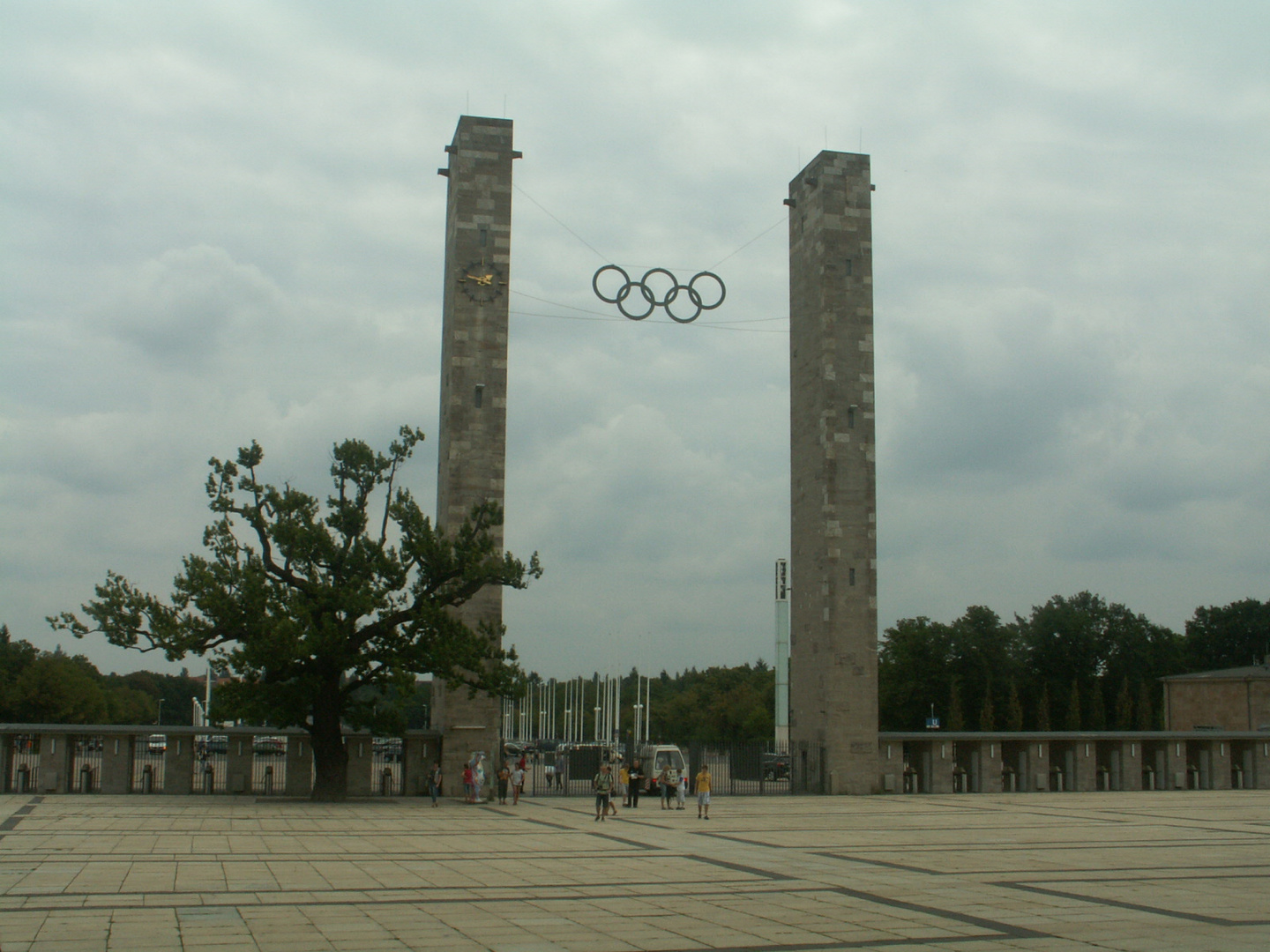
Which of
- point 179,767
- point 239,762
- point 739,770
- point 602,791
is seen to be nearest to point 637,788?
point 602,791

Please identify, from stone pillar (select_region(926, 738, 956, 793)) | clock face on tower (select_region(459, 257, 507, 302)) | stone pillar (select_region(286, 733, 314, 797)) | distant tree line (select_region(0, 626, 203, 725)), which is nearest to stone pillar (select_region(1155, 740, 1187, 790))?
stone pillar (select_region(926, 738, 956, 793))

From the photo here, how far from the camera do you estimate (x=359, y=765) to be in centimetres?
3494

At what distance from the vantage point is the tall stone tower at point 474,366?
3712cm

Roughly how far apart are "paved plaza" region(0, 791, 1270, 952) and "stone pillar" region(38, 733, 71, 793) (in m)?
4.42

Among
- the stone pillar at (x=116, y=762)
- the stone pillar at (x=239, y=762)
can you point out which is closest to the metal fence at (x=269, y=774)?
the stone pillar at (x=239, y=762)

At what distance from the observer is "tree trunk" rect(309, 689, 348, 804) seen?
3134 centimetres

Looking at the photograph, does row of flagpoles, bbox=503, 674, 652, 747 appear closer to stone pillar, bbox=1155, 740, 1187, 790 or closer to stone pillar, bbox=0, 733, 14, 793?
stone pillar, bbox=1155, 740, 1187, 790

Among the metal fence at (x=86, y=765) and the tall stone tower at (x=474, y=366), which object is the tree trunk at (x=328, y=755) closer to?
the tall stone tower at (x=474, y=366)

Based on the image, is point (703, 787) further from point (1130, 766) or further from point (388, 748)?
point (1130, 766)

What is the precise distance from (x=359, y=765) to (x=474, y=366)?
507 inches

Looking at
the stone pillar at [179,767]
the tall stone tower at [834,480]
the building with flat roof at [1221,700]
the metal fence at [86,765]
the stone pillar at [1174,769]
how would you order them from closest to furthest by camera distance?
1. the metal fence at [86,765]
2. the stone pillar at [179,767]
3. the tall stone tower at [834,480]
4. the stone pillar at [1174,769]
5. the building with flat roof at [1221,700]

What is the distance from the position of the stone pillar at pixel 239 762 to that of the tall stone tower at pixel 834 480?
687 inches

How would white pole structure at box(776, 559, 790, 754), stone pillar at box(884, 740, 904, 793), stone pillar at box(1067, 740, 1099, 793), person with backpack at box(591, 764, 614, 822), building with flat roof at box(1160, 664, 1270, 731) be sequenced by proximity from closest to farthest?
person with backpack at box(591, 764, 614, 822), stone pillar at box(884, 740, 904, 793), stone pillar at box(1067, 740, 1099, 793), building with flat roof at box(1160, 664, 1270, 731), white pole structure at box(776, 559, 790, 754)

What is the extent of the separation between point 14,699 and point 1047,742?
57.8 m
